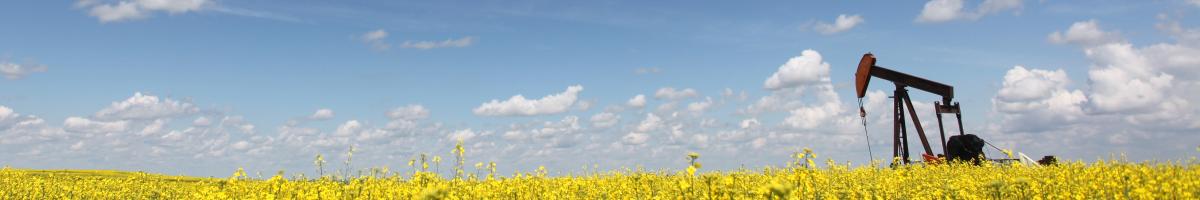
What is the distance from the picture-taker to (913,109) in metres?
32.9

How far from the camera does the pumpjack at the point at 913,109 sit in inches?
1214

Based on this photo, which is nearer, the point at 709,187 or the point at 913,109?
the point at 709,187

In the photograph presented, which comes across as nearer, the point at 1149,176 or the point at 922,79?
the point at 1149,176

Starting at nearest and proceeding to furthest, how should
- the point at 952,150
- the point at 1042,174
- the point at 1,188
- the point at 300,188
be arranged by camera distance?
1. the point at 1042,174
2. the point at 300,188
3. the point at 1,188
4. the point at 952,150

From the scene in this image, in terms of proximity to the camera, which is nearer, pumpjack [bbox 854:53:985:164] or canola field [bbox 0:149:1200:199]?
canola field [bbox 0:149:1200:199]

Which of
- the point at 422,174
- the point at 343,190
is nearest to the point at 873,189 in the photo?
the point at 422,174

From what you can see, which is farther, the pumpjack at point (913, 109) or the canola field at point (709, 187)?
the pumpjack at point (913, 109)

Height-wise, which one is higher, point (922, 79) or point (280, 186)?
point (922, 79)

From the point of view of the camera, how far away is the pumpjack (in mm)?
30828

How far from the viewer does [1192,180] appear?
32.0 ft

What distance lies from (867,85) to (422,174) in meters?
26.0

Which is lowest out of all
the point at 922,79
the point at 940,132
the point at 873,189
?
the point at 873,189

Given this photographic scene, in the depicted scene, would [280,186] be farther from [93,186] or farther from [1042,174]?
[1042,174]

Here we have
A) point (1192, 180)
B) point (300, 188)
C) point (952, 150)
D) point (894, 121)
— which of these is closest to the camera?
point (1192, 180)
